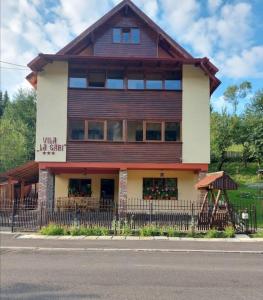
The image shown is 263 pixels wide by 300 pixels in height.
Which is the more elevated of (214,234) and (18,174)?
(18,174)

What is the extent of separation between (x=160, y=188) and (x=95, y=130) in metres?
5.49

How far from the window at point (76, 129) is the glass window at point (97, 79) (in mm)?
2413

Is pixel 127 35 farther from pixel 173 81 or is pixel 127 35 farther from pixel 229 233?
pixel 229 233

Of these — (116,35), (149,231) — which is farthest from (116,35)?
(149,231)

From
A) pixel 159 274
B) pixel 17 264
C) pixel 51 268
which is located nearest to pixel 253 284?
pixel 159 274

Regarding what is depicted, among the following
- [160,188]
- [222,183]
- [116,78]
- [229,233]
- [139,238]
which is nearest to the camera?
[139,238]

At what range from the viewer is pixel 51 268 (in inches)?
371

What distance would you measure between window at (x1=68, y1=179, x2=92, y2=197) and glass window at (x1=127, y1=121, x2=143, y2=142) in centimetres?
547

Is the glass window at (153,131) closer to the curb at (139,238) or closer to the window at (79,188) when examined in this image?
the window at (79,188)

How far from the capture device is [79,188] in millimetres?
26469

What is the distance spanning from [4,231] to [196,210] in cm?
921

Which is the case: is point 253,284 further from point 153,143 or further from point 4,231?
point 153,143

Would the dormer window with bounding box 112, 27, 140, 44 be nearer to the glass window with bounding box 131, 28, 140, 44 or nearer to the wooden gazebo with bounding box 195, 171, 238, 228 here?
the glass window with bounding box 131, 28, 140, 44

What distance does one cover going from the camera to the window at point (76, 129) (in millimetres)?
22938
